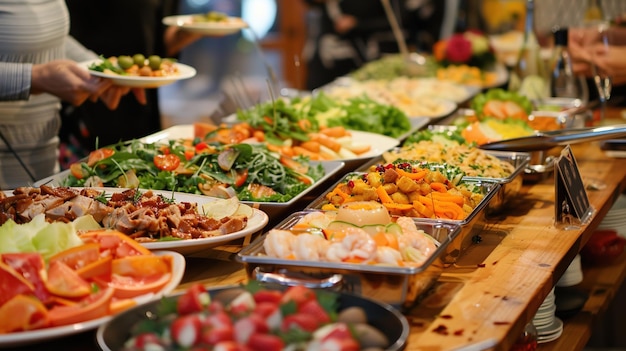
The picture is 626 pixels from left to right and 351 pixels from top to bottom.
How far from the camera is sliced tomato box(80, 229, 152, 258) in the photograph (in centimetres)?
178

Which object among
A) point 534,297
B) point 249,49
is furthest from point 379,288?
point 249,49

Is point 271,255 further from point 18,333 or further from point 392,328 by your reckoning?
point 18,333

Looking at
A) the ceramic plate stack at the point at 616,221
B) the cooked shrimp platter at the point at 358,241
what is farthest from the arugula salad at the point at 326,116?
the cooked shrimp platter at the point at 358,241

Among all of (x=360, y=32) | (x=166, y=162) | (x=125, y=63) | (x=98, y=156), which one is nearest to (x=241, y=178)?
(x=166, y=162)

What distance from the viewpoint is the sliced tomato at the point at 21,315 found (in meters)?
1.54

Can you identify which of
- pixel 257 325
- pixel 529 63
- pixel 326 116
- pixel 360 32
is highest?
pixel 257 325

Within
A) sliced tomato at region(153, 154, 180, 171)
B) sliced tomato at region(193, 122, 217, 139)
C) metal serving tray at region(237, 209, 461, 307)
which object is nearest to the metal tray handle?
metal serving tray at region(237, 209, 461, 307)

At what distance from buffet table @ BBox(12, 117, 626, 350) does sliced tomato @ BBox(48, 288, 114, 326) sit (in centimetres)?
9

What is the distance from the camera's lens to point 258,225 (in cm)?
207

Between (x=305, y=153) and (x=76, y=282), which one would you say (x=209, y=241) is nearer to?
Result: (x=76, y=282)

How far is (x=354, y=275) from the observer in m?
1.69

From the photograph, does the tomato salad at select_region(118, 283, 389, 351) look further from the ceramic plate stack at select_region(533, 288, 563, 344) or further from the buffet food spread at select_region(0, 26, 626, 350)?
the ceramic plate stack at select_region(533, 288, 563, 344)

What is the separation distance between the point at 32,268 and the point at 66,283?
8 cm

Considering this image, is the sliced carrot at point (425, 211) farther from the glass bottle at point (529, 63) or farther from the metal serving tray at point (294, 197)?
the glass bottle at point (529, 63)
